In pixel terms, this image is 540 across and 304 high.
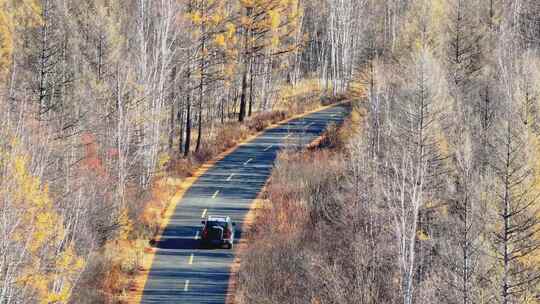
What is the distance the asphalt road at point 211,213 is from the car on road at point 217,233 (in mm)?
365

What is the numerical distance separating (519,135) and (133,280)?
1421 cm

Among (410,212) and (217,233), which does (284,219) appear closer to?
(217,233)

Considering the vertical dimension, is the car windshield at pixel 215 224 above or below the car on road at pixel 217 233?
above

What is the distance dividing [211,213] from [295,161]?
7.29 m

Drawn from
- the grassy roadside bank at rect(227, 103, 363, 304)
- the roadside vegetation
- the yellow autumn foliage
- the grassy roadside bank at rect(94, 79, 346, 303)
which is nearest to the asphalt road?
the grassy roadside bank at rect(94, 79, 346, 303)

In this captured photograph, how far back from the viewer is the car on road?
3067 centimetres

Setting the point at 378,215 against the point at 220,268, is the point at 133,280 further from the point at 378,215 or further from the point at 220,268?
the point at 378,215

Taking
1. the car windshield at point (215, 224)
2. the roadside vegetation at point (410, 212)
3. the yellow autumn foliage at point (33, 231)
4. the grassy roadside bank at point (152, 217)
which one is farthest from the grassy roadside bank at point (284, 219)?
the yellow autumn foliage at point (33, 231)

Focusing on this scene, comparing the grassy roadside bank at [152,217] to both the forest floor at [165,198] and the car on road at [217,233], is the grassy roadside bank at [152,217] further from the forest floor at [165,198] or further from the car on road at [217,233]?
the car on road at [217,233]

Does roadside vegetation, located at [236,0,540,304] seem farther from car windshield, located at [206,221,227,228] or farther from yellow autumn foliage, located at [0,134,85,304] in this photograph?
yellow autumn foliage, located at [0,134,85,304]

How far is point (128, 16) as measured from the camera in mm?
50219

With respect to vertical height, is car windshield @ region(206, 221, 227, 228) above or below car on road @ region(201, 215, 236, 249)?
above

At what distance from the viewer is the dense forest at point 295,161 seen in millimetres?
23406

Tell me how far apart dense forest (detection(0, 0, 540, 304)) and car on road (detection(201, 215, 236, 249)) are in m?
1.67
